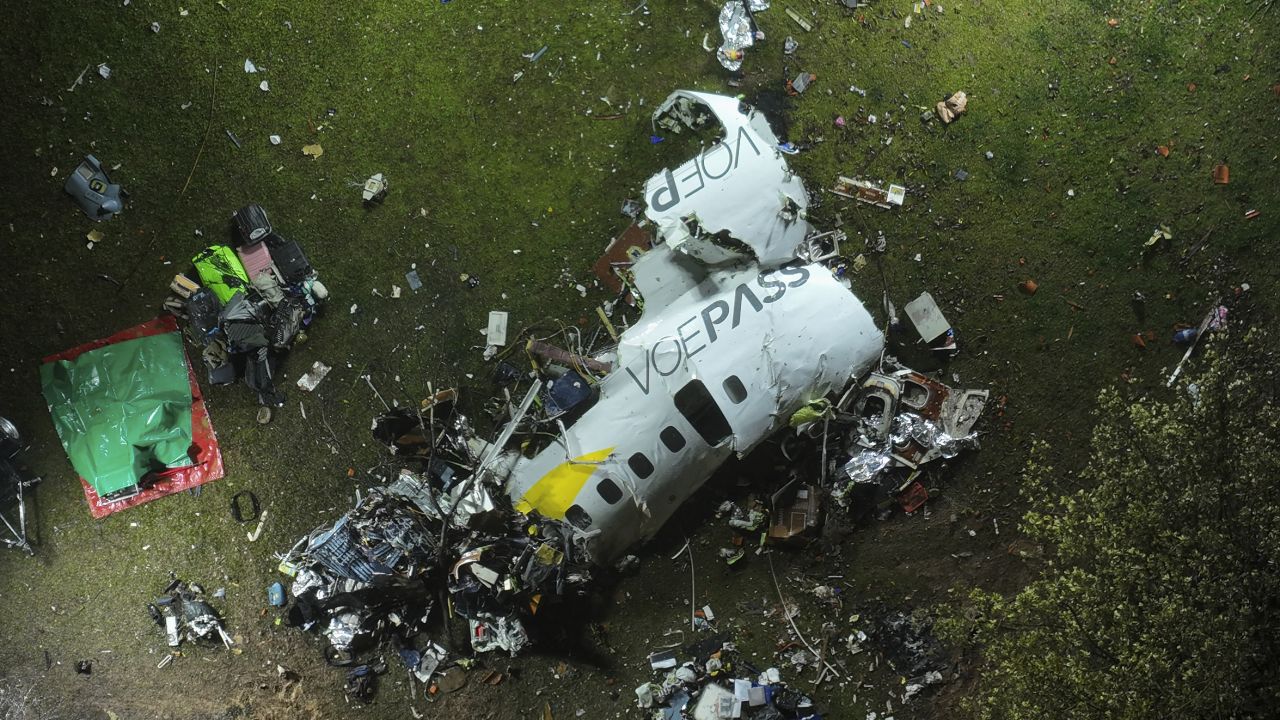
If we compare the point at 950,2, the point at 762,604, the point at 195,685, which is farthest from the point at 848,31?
the point at 195,685

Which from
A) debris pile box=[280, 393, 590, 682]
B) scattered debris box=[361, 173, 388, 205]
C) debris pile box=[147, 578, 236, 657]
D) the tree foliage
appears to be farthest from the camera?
scattered debris box=[361, 173, 388, 205]

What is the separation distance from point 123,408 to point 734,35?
6.29m

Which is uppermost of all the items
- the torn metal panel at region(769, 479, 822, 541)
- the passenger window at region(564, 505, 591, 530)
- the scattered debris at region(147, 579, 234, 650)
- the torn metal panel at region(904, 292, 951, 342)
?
the scattered debris at region(147, 579, 234, 650)

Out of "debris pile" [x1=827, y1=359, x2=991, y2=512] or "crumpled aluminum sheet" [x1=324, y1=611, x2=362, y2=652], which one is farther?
"debris pile" [x1=827, y1=359, x2=991, y2=512]

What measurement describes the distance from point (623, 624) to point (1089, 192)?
18.3 feet

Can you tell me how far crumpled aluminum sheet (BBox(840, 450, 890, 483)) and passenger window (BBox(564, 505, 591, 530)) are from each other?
7.44ft

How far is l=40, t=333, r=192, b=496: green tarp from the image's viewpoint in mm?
7316

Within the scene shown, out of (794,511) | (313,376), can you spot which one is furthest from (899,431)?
(313,376)

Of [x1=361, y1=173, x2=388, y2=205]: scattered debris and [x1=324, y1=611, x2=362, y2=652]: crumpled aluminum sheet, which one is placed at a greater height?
[x1=361, y1=173, x2=388, y2=205]: scattered debris

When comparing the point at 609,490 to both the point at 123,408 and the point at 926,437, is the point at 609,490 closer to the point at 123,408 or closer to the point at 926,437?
the point at 926,437

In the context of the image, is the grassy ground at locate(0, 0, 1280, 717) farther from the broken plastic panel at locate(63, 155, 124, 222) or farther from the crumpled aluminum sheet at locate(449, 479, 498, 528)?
the crumpled aluminum sheet at locate(449, 479, 498, 528)

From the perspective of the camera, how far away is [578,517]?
682 cm

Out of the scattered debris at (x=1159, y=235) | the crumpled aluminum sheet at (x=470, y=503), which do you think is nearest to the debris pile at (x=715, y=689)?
the crumpled aluminum sheet at (x=470, y=503)

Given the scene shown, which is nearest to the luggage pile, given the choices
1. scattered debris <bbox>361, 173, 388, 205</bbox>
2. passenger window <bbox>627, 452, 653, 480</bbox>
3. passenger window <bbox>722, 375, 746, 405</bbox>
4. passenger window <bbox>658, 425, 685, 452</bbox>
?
scattered debris <bbox>361, 173, 388, 205</bbox>
